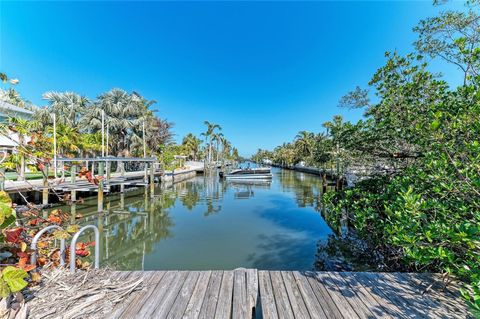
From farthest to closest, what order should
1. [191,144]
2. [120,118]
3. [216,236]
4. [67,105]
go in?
[191,144] < [120,118] < [67,105] < [216,236]

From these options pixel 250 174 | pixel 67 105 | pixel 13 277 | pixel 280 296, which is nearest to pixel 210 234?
pixel 280 296

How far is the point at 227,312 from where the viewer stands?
206 centimetres

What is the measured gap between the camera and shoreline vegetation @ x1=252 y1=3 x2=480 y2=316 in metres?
2.05

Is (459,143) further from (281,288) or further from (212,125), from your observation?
(212,125)

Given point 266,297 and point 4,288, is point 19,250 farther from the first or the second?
point 266,297

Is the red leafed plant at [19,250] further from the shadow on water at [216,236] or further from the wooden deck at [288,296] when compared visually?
the shadow on water at [216,236]

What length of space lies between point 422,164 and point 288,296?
327cm

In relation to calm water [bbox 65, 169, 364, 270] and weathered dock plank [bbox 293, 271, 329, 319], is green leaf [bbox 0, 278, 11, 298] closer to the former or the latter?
weathered dock plank [bbox 293, 271, 329, 319]

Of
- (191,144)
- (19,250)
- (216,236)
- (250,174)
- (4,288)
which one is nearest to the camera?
(4,288)

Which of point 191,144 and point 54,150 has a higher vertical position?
point 191,144

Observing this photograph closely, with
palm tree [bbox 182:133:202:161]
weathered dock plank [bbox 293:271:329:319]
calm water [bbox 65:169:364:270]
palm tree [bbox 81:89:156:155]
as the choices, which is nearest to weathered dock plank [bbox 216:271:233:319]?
weathered dock plank [bbox 293:271:329:319]

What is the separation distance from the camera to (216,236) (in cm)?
754

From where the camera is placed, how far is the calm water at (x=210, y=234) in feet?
18.9

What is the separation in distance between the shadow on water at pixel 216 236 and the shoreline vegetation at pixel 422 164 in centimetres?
215
